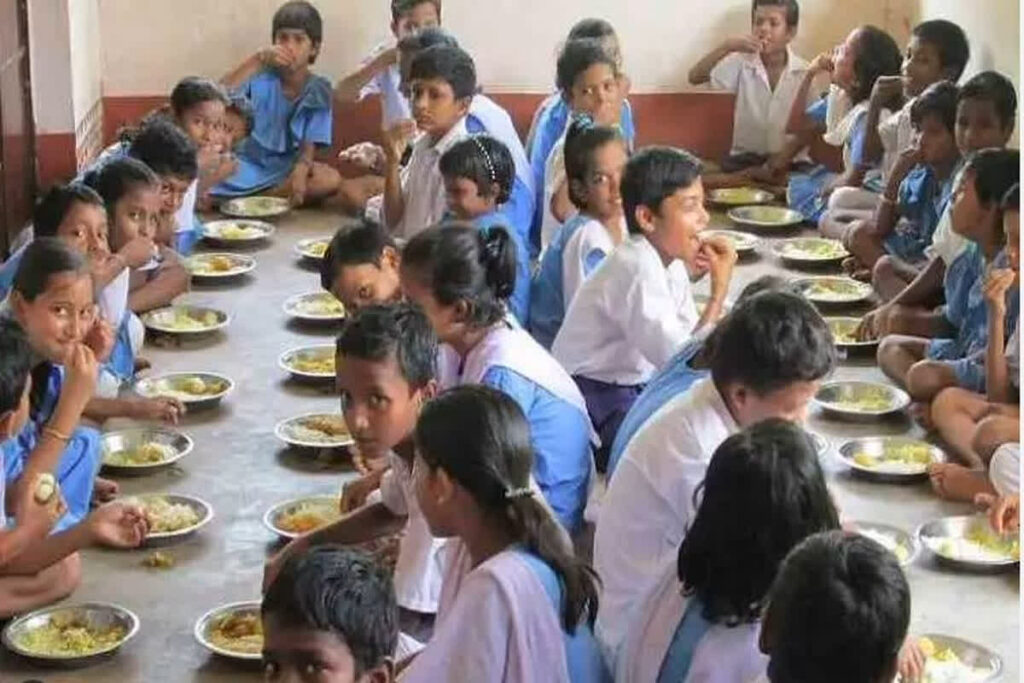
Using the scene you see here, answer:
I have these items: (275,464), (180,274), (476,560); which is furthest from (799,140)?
(476,560)

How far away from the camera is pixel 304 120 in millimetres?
8312

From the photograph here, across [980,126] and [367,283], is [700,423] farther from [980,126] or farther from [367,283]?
[980,126]

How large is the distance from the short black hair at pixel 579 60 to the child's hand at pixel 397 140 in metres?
0.57

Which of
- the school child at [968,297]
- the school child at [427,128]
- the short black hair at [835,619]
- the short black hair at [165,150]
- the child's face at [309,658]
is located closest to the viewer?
the short black hair at [835,619]

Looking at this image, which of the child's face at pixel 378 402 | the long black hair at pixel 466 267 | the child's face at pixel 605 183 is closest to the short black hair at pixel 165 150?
Result: the child's face at pixel 605 183

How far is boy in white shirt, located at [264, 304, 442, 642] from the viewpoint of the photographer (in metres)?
3.63

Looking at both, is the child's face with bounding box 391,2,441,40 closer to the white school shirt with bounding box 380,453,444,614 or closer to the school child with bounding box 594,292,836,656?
the white school shirt with bounding box 380,453,444,614

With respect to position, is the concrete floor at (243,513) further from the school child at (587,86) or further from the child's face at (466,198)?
the school child at (587,86)

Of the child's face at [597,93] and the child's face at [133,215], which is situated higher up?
the child's face at [597,93]

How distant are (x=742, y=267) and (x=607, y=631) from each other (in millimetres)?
3826

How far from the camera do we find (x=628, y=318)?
16.1 ft

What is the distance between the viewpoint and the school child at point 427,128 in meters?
6.46

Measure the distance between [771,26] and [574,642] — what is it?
19.3 feet

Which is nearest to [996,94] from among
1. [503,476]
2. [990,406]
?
[990,406]
